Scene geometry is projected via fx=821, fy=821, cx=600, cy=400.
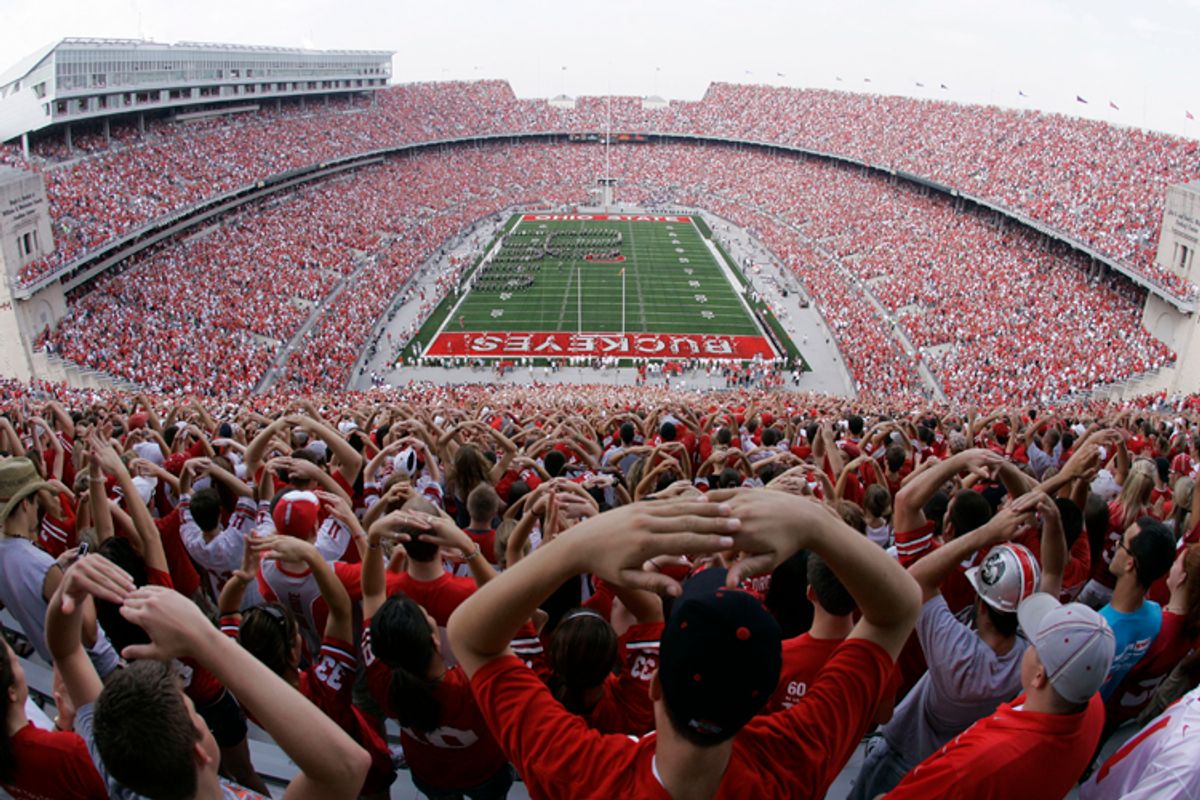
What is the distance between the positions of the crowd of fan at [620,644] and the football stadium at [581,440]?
15mm

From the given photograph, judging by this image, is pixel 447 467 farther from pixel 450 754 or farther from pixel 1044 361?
pixel 1044 361

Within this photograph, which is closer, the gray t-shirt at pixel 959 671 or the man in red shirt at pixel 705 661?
the man in red shirt at pixel 705 661

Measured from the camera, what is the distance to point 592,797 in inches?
74.5

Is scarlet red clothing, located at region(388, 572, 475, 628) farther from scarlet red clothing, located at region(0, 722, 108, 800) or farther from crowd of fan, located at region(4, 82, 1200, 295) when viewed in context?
crowd of fan, located at region(4, 82, 1200, 295)

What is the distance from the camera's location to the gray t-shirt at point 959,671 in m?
2.96

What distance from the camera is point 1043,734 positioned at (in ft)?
7.55

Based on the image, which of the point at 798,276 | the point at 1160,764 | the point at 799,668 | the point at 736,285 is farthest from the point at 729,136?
the point at 1160,764

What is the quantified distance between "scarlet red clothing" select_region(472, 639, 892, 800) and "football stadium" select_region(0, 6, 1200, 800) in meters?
0.01

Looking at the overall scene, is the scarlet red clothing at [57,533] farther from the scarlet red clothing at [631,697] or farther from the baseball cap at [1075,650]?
the baseball cap at [1075,650]

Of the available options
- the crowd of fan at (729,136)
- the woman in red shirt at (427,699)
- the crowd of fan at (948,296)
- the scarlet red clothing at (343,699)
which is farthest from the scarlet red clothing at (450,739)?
the crowd of fan at (729,136)

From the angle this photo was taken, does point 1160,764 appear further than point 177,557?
No

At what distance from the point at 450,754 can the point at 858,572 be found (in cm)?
184

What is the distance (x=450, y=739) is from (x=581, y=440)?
5227mm

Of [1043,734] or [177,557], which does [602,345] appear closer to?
[177,557]
